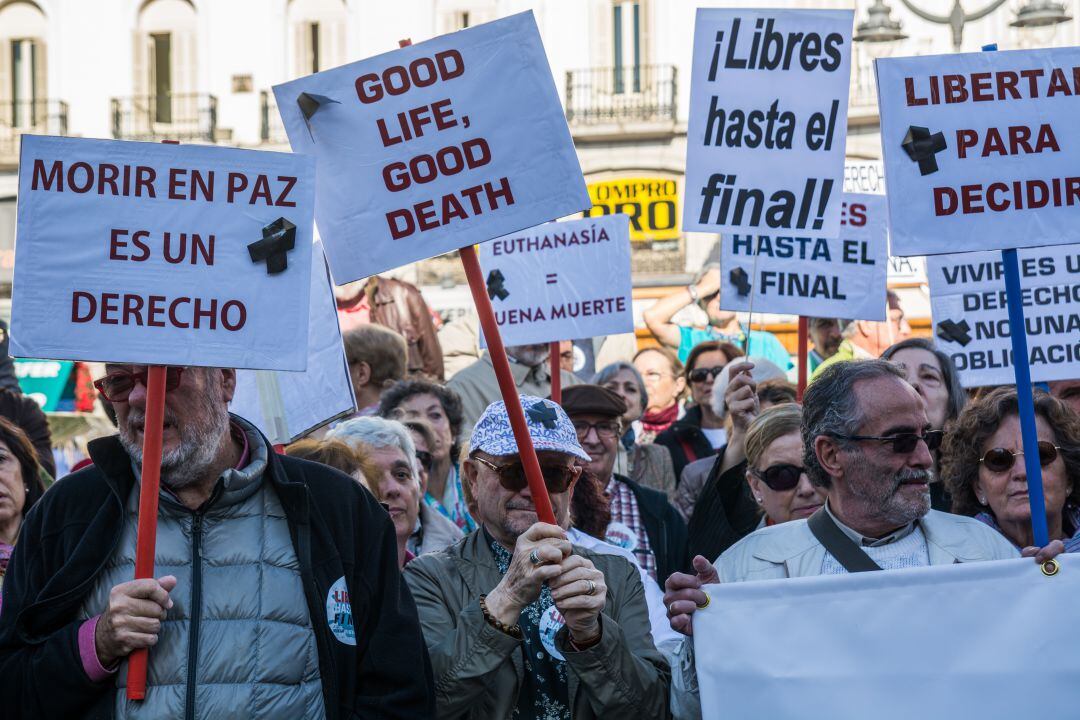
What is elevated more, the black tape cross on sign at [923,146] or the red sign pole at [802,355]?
the black tape cross on sign at [923,146]

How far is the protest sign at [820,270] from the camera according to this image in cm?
787

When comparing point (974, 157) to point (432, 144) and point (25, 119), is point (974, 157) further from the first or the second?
point (25, 119)

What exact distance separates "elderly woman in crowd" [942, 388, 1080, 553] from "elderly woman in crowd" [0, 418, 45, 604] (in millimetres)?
2973

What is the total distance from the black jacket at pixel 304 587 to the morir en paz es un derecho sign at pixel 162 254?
27cm

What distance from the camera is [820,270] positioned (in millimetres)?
7949

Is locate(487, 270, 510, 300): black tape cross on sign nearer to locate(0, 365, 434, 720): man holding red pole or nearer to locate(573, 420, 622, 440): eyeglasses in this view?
locate(573, 420, 622, 440): eyeglasses

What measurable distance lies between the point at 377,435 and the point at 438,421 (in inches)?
59.3

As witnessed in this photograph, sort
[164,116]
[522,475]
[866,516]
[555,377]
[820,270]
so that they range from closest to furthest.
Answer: [866,516] < [522,475] < [555,377] < [820,270] < [164,116]

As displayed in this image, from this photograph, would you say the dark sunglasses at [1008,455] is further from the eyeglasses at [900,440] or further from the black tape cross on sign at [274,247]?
Answer: the black tape cross on sign at [274,247]

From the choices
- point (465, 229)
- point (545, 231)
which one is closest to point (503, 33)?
point (465, 229)

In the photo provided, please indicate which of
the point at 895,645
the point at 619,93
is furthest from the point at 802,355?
the point at 619,93

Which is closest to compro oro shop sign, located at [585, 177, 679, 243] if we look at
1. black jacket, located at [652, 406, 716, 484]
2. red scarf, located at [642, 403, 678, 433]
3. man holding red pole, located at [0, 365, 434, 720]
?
red scarf, located at [642, 403, 678, 433]

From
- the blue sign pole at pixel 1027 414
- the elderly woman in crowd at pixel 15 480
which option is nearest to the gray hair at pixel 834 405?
the blue sign pole at pixel 1027 414

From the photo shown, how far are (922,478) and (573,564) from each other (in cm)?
95
